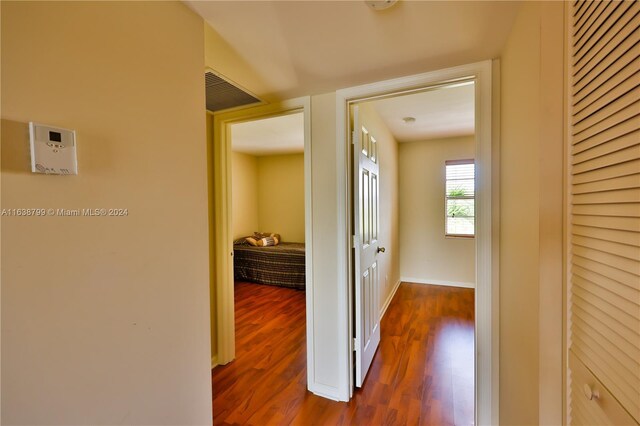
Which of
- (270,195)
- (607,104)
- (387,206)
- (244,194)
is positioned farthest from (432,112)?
(244,194)

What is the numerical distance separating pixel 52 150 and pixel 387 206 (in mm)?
3328

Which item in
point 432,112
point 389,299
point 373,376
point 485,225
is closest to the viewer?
point 485,225

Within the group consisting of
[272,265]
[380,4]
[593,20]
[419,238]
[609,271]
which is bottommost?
[272,265]

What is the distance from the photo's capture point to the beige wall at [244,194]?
5.35 m

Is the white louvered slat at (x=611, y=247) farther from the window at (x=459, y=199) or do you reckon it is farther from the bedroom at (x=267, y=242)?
the window at (x=459, y=199)

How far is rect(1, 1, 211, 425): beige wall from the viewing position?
0.65 metres

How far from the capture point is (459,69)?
151 centimetres

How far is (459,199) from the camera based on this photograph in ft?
14.1

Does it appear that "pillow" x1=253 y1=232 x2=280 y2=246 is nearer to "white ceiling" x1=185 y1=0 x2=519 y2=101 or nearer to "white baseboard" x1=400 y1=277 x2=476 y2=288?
"white baseboard" x1=400 y1=277 x2=476 y2=288

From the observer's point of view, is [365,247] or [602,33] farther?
[365,247]

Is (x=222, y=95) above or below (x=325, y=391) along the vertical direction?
above

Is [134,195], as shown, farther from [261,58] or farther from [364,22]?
[364,22]

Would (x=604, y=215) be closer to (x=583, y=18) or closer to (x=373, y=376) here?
(x=583, y=18)

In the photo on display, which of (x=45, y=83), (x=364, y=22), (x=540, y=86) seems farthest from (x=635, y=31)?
(x=45, y=83)
